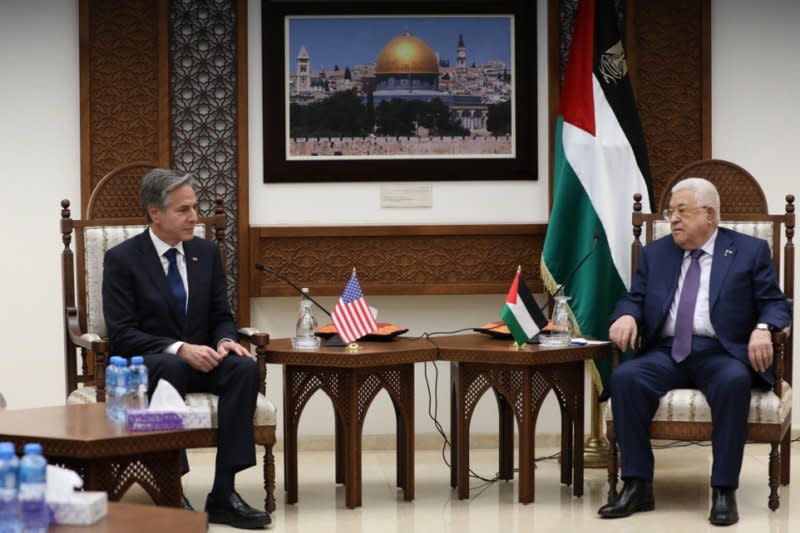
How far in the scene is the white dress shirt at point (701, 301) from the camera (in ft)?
16.0

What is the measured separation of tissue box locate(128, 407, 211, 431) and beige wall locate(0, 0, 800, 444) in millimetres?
2216

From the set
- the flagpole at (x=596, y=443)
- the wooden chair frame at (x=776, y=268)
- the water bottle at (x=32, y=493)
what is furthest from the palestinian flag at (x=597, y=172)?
the water bottle at (x=32, y=493)

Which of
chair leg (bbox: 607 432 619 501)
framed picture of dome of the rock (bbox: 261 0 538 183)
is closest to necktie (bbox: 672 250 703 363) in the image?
chair leg (bbox: 607 432 619 501)

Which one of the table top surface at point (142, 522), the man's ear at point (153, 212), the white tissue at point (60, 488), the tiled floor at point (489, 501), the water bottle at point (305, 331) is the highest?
the man's ear at point (153, 212)

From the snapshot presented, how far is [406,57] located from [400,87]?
5.7 inches

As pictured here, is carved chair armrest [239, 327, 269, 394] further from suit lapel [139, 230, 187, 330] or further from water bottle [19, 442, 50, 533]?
water bottle [19, 442, 50, 533]

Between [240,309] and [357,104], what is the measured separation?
1109mm

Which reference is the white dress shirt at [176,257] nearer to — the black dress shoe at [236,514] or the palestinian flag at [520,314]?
the black dress shoe at [236,514]

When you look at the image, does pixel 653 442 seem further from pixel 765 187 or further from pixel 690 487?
pixel 765 187

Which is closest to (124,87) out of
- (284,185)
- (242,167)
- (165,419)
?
(242,167)

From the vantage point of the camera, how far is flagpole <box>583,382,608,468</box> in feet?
18.4

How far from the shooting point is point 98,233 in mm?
5062

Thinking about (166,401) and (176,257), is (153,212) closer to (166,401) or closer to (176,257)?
(176,257)

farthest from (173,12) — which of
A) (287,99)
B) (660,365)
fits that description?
(660,365)
